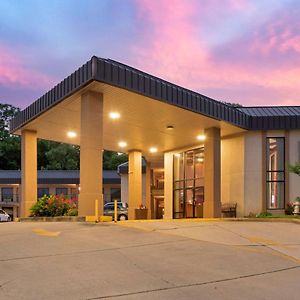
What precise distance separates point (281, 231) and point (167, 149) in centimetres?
1795

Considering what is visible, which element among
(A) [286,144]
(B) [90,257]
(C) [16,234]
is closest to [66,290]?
(B) [90,257]

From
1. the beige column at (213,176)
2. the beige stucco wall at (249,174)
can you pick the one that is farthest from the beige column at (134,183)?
the beige stucco wall at (249,174)

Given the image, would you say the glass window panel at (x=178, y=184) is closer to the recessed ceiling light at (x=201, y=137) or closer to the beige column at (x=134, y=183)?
the beige column at (x=134, y=183)

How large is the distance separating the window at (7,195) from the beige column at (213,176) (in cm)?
4308

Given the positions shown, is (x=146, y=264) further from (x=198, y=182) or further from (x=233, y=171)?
(x=198, y=182)

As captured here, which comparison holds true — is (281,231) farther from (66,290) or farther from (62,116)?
(62,116)

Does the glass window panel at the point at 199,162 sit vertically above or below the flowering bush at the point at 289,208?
above

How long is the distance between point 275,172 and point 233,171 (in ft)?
7.36

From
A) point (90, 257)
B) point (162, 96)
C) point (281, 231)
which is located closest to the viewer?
point (90, 257)

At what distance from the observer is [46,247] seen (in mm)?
10086

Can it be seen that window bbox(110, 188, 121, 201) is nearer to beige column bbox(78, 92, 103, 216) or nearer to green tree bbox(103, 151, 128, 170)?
green tree bbox(103, 151, 128, 170)

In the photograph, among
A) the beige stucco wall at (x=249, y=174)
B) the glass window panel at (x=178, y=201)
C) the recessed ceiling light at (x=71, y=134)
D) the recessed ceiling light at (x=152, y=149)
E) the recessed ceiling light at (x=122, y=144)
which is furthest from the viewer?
the recessed ceiling light at (x=152, y=149)

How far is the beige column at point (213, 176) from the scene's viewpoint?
922 inches

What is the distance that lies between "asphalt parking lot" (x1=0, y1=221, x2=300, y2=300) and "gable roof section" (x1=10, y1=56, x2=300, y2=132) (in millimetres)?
5443
